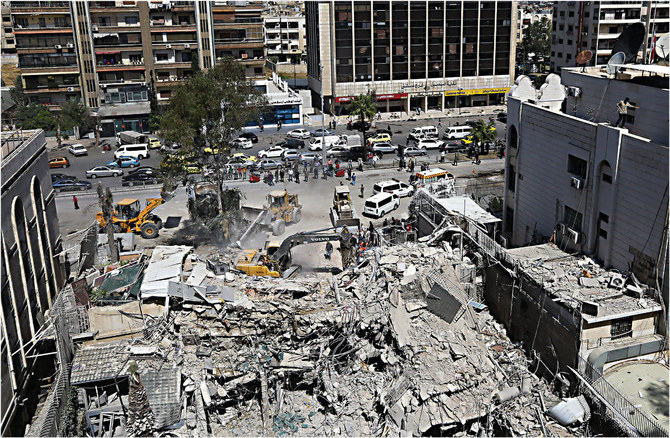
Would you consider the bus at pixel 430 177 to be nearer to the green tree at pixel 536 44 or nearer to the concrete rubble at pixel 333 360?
the concrete rubble at pixel 333 360

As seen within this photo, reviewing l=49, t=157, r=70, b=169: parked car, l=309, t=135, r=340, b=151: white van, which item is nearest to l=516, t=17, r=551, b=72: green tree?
l=309, t=135, r=340, b=151: white van

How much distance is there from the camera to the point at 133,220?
37781mm

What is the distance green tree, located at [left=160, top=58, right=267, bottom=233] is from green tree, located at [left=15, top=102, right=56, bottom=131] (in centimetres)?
3371

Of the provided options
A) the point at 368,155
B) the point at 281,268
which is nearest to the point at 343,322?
the point at 281,268

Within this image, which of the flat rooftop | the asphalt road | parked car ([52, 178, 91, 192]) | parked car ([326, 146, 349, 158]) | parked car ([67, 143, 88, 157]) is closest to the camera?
the flat rooftop

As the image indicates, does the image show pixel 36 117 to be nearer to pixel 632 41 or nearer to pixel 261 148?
pixel 261 148

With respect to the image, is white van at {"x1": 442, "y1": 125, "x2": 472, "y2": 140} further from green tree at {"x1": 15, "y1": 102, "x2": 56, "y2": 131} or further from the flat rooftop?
green tree at {"x1": 15, "y1": 102, "x2": 56, "y2": 131}

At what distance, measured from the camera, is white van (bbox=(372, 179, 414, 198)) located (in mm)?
42719

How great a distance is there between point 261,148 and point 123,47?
70.9 ft

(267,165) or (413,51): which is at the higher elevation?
(413,51)

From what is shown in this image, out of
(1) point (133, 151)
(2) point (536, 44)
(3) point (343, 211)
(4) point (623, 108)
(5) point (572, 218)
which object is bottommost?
(3) point (343, 211)

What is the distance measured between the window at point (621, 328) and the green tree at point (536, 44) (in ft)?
279

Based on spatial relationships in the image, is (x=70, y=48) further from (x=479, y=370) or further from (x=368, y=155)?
(x=479, y=370)

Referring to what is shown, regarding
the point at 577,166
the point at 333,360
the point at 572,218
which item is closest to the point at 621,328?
the point at 572,218
